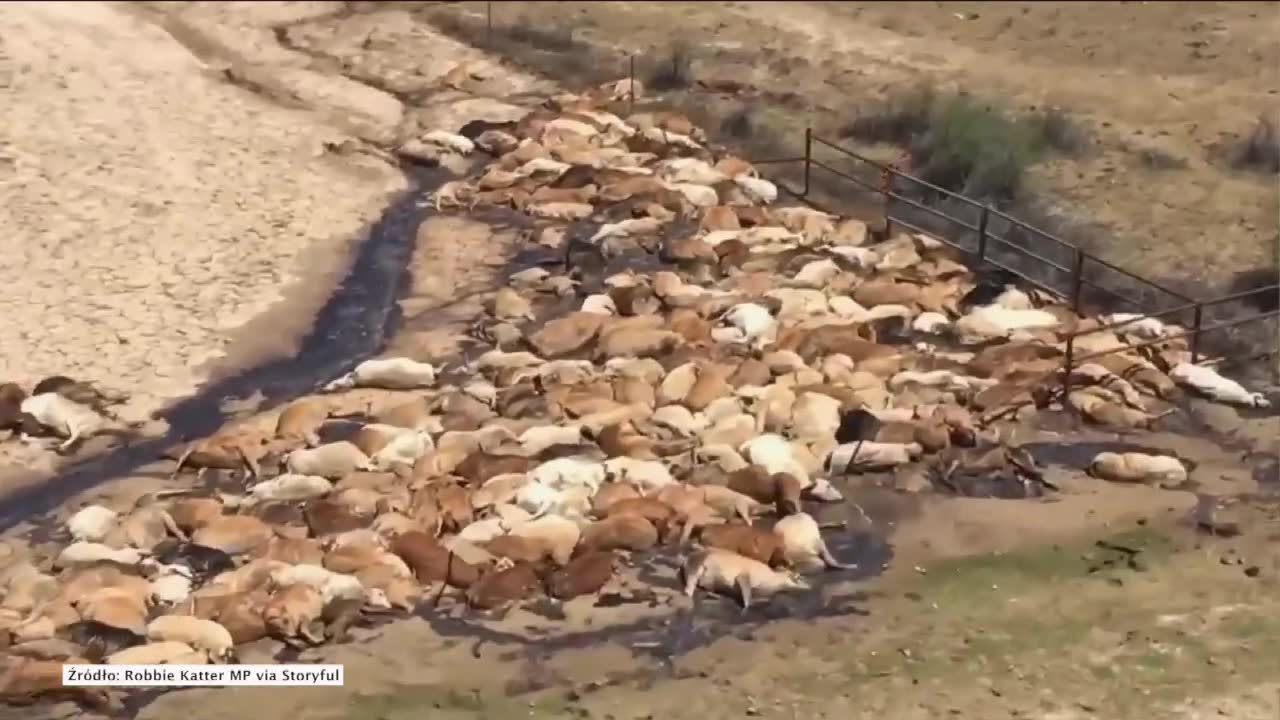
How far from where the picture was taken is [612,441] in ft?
35.8

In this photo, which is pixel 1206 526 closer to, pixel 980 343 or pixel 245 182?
pixel 980 343

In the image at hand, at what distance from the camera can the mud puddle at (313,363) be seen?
11.0m

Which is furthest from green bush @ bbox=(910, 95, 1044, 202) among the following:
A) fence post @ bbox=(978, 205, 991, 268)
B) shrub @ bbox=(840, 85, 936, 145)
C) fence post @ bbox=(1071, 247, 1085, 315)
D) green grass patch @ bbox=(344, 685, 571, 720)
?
green grass patch @ bbox=(344, 685, 571, 720)

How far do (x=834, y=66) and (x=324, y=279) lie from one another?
9.16m

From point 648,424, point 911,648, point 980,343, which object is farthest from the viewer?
point 980,343

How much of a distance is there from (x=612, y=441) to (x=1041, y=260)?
4717 mm

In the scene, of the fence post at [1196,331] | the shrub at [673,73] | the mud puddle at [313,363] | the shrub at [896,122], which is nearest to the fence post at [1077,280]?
the fence post at [1196,331]

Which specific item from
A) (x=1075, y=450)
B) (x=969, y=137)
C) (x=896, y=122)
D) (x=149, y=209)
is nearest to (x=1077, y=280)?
(x=1075, y=450)

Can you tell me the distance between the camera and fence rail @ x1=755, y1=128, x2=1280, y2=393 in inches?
483

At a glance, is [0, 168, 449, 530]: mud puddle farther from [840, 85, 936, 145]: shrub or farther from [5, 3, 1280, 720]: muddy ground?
[840, 85, 936, 145]: shrub

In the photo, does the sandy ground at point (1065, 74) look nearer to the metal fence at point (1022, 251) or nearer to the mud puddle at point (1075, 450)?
the metal fence at point (1022, 251)

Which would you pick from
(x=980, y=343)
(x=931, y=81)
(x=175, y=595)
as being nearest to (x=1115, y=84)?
(x=931, y=81)

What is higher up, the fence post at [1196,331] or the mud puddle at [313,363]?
the fence post at [1196,331]

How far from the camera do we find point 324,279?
48.5 ft
